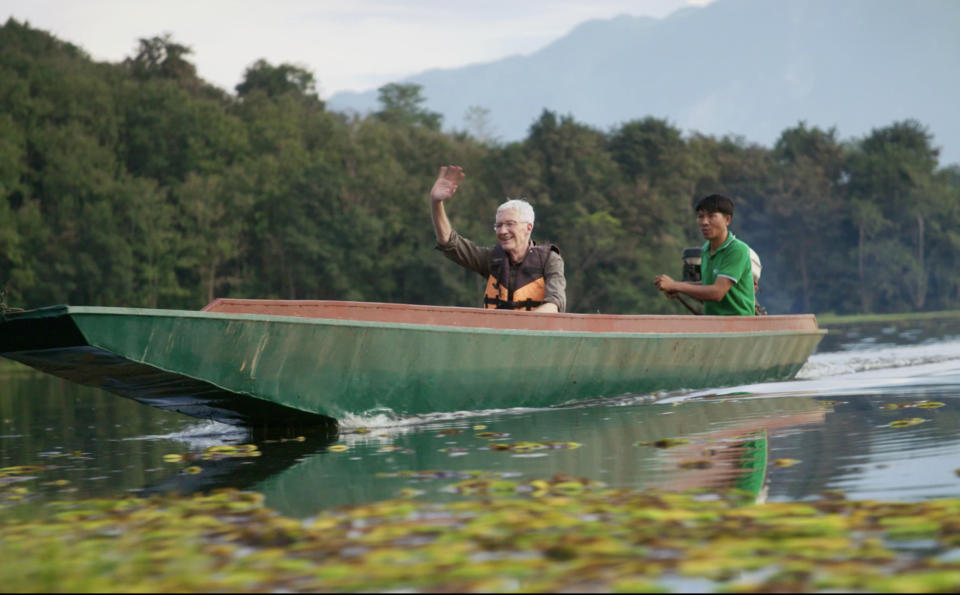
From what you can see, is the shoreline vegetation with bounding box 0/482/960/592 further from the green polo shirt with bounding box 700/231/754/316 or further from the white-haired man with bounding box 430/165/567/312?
the green polo shirt with bounding box 700/231/754/316

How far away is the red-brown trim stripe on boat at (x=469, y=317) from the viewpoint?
8.55 meters

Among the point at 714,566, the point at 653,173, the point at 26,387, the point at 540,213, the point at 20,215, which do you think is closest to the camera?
the point at 714,566

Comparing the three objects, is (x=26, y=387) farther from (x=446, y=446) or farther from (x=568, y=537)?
(x=568, y=537)

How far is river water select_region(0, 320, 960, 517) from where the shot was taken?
539 cm

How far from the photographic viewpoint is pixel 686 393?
36.4 ft

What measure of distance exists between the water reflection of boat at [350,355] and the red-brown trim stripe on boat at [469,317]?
0.04ft

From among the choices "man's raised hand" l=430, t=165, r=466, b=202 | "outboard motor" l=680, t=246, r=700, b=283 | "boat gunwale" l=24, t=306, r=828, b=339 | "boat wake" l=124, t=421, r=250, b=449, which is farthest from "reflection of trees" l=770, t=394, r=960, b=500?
"boat wake" l=124, t=421, r=250, b=449

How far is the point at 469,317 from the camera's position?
898 cm

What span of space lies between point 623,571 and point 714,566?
0.86 ft

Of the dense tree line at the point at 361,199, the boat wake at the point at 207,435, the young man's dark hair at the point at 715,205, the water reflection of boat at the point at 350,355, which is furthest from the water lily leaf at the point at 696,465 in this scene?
the dense tree line at the point at 361,199

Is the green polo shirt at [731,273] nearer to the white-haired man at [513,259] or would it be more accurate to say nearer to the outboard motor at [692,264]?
the outboard motor at [692,264]

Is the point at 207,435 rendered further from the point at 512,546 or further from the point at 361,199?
the point at 361,199

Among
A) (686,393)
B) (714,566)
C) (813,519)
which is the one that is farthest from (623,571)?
(686,393)

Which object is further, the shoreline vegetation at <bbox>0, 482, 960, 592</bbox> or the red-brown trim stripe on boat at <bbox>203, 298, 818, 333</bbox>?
the red-brown trim stripe on boat at <bbox>203, 298, 818, 333</bbox>
